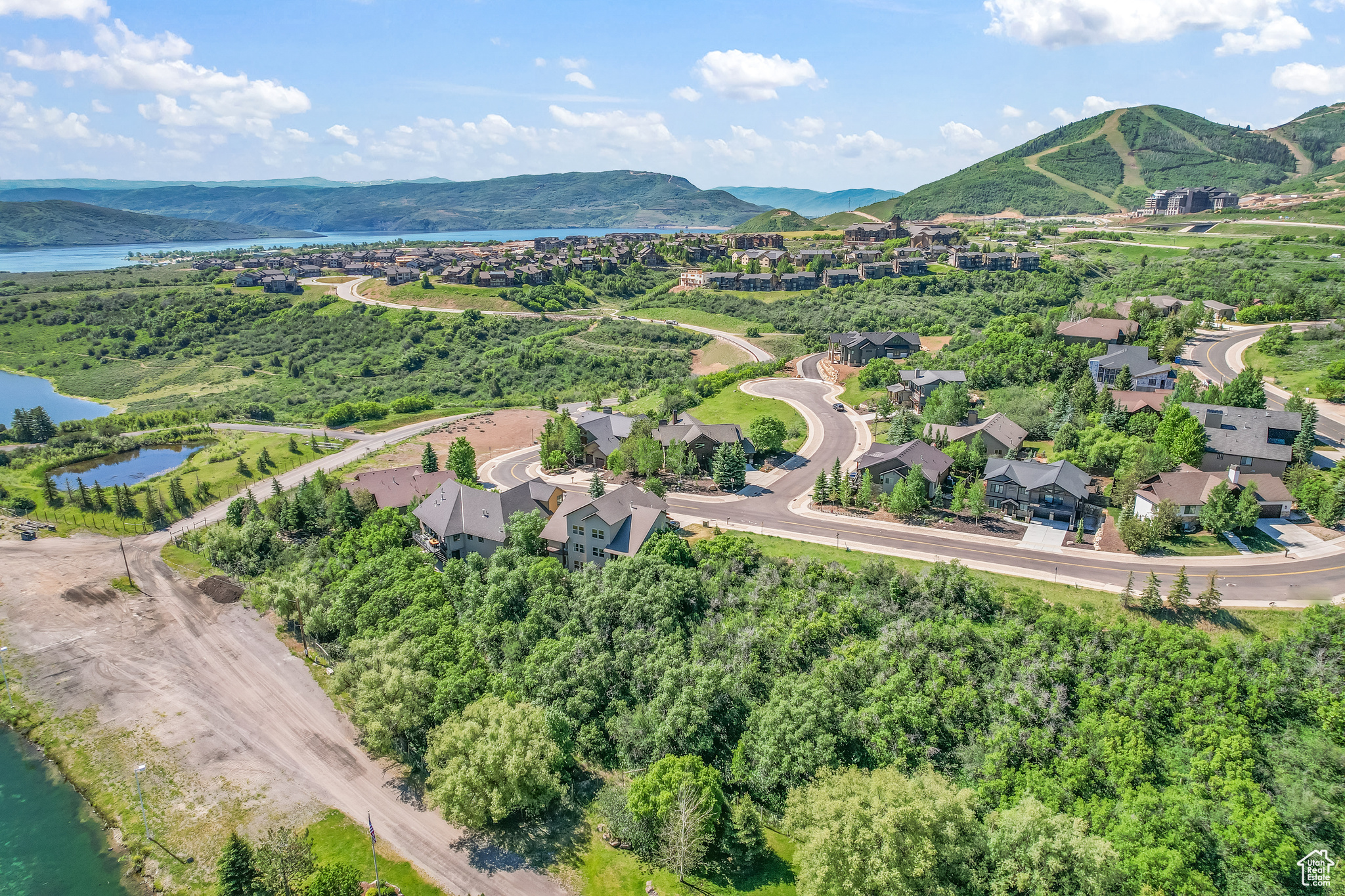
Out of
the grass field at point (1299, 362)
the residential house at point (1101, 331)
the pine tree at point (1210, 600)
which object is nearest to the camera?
the pine tree at point (1210, 600)

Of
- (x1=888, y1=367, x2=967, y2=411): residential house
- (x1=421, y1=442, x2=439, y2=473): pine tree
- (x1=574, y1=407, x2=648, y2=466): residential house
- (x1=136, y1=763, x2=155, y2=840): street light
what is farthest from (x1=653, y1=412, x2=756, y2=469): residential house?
(x1=136, y1=763, x2=155, y2=840): street light

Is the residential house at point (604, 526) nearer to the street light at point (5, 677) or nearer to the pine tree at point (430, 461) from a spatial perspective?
the pine tree at point (430, 461)

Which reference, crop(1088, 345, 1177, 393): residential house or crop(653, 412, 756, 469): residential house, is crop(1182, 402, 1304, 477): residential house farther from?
crop(653, 412, 756, 469): residential house

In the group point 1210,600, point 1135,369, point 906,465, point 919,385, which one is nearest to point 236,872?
point 906,465

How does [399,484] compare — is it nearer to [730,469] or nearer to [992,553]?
[730,469]

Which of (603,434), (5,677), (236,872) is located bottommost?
(5,677)

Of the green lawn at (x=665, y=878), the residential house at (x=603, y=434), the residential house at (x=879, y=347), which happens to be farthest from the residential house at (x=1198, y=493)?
the residential house at (x=879, y=347)

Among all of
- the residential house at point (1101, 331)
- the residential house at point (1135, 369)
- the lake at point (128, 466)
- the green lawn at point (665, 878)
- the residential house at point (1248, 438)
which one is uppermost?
the residential house at point (1101, 331)
